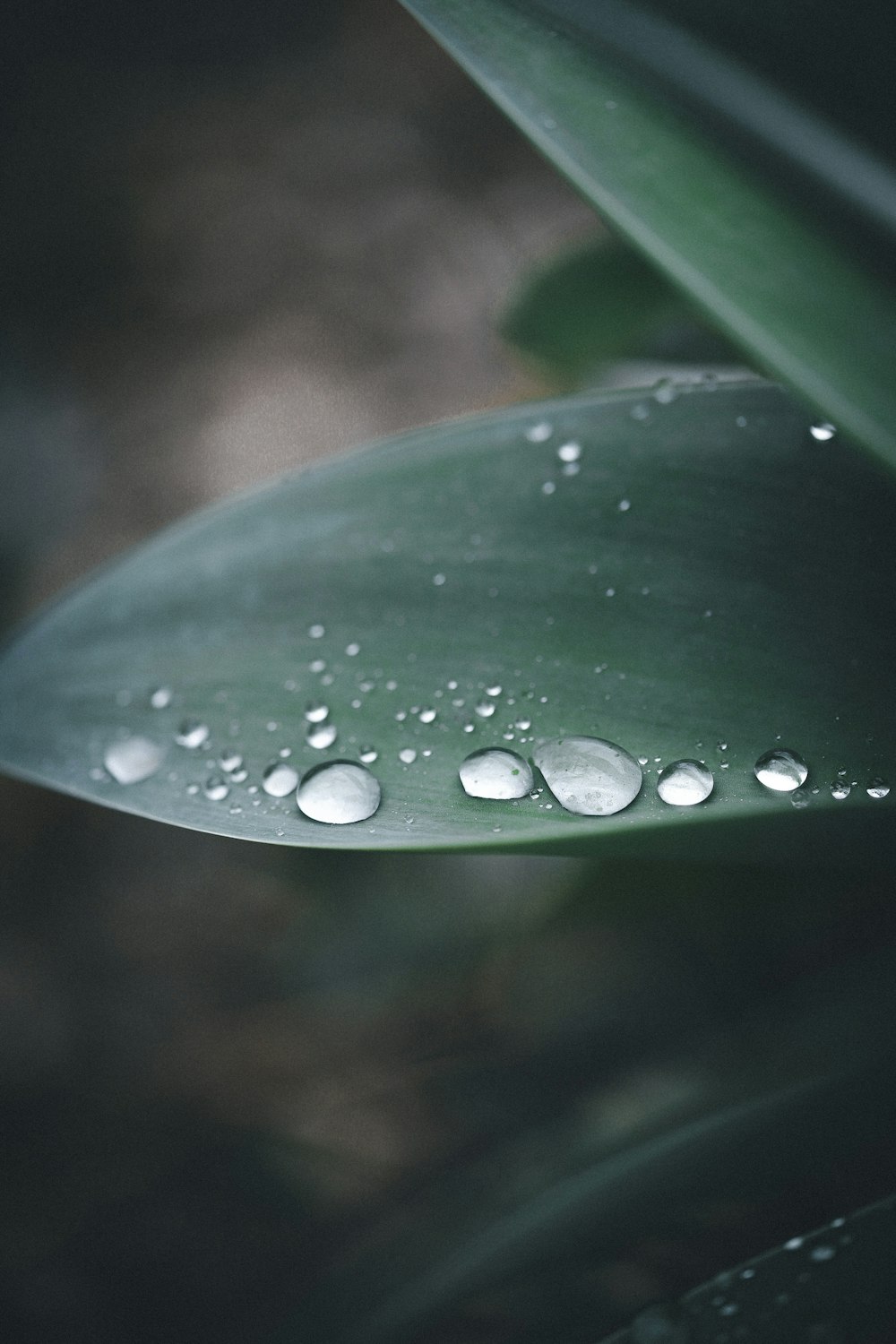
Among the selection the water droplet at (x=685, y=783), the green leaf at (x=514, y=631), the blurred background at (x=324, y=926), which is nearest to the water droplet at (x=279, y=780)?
the green leaf at (x=514, y=631)

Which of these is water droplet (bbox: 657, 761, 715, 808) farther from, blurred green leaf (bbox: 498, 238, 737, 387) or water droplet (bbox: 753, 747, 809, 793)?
blurred green leaf (bbox: 498, 238, 737, 387)

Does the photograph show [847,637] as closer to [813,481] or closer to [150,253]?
[813,481]

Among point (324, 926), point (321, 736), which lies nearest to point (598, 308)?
point (321, 736)

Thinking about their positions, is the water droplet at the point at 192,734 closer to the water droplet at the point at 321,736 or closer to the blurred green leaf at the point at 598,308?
the water droplet at the point at 321,736


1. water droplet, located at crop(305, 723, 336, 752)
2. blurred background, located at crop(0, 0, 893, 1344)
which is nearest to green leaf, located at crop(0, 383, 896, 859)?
water droplet, located at crop(305, 723, 336, 752)

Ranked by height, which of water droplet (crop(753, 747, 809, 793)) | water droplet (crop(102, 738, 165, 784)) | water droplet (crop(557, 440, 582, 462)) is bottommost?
water droplet (crop(753, 747, 809, 793))

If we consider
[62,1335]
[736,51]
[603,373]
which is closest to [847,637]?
[736,51]

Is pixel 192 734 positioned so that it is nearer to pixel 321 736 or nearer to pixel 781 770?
pixel 321 736
